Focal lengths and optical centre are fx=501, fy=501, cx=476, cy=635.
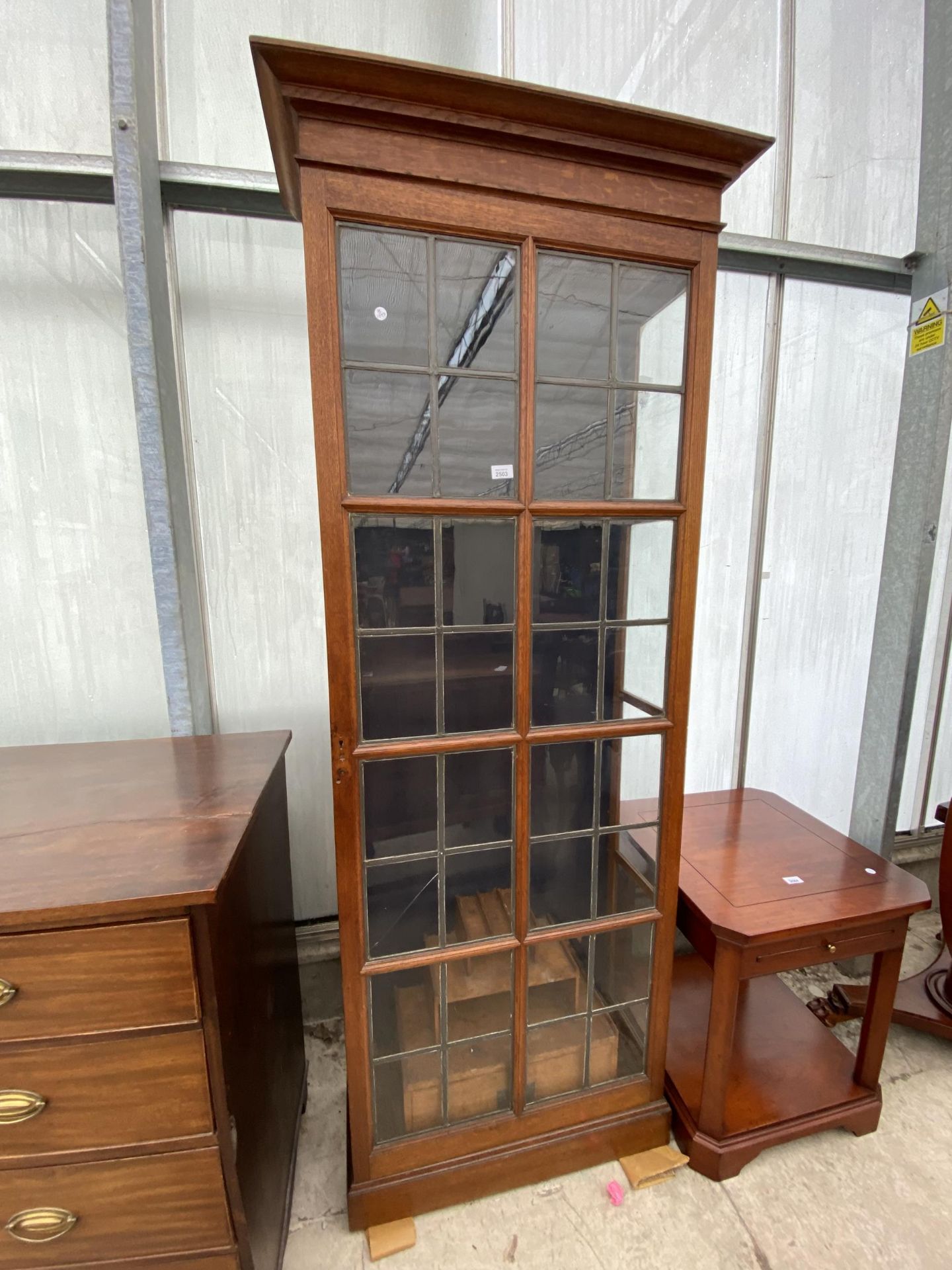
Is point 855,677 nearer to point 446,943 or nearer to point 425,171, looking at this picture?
point 446,943

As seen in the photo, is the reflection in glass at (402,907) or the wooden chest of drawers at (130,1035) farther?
the reflection in glass at (402,907)

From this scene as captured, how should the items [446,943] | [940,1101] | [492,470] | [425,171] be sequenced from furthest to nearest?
1. [940,1101]
2. [446,943]
3. [492,470]
4. [425,171]

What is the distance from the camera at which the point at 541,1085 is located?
1.13 m

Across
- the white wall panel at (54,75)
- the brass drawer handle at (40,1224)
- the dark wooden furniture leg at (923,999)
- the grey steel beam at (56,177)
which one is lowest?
the dark wooden furniture leg at (923,999)

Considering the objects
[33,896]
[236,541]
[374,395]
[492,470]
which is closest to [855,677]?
[492,470]

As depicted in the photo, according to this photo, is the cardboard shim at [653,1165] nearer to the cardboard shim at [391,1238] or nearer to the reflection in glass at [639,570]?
the cardboard shim at [391,1238]

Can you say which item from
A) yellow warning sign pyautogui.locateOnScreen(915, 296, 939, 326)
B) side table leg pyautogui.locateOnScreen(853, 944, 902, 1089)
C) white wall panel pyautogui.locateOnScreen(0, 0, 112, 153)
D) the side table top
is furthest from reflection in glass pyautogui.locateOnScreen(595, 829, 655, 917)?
white wall panel pyautogui.locateOnScreen(0, 0, 112, 153)

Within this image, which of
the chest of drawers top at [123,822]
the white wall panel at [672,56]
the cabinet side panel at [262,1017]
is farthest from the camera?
the white wall panel at [672,56]

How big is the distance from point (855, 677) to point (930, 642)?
1.46ft

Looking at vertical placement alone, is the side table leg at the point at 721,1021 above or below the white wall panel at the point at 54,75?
below

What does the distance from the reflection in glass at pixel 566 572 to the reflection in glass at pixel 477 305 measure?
30cm

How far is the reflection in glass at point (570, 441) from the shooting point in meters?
0.92

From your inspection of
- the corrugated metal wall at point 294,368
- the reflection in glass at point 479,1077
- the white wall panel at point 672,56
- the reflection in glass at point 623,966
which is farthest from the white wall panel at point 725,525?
the reflection in glass at point 479,1077

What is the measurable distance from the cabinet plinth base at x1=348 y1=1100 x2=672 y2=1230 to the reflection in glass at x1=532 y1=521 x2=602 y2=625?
3.88 feet
